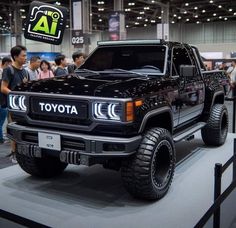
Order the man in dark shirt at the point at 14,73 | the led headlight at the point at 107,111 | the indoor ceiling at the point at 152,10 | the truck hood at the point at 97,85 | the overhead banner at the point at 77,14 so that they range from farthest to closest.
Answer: the indoor ceiling at the point at 152,10 < the overhead banner at the point at 77,14 < the man in dark shirt at the point at 14,73 < the truck hood at the point at 97,85 < the led headlight at the point at 107,111

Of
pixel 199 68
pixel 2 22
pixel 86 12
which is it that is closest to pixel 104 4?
pixel 86 12

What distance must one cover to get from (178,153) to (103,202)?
2243mm

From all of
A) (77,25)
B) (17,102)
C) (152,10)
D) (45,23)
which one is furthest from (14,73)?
(152,10)

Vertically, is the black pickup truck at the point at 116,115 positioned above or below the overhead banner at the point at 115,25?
below

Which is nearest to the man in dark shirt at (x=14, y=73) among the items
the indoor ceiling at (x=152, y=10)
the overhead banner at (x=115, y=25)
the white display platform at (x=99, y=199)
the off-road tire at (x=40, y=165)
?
the off-road tire at (x=40, y=165)

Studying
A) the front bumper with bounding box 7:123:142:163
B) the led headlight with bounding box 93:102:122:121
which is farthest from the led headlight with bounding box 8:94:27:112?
the led headlight with bounding box 93:102:122:121

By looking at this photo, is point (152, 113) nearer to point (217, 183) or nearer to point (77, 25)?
point (217, 183)

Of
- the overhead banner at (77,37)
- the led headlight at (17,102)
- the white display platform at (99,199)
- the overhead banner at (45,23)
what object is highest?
the overhead banner at (77,37)

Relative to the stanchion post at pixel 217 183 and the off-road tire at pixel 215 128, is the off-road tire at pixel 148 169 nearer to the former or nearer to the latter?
the stanchion post at pixel 217 183

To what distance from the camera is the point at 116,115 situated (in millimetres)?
3471

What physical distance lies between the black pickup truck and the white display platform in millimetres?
193

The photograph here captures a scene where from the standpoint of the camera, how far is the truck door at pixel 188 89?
476 cm

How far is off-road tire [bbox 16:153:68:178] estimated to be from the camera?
451 centimetres

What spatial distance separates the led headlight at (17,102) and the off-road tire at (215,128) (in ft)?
10.4
